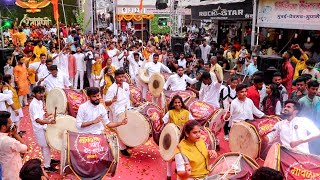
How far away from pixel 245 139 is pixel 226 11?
9538 millimetres

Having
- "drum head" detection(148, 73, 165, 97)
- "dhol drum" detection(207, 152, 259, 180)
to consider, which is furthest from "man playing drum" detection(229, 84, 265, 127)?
"drum head" detection(148, 73, 165, 97)

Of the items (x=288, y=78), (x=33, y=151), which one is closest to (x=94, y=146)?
(x=33, y=151)

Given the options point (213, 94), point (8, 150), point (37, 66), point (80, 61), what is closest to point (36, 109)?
point (8, 150)

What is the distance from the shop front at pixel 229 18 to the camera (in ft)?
43.9

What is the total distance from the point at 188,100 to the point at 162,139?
184cm

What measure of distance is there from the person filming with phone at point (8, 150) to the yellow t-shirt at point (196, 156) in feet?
6.54

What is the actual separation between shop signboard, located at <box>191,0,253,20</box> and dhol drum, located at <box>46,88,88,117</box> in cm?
783

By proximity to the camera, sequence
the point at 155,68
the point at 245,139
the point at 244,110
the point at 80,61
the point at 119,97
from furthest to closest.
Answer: the point at 80,61, the point at 155,68, the point at 119,97, the point at 244,110, the point at 245,139

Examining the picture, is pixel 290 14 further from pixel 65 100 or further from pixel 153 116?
pixel 65 100

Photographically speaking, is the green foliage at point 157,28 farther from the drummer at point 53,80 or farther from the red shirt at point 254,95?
the red shirt at point 254,95

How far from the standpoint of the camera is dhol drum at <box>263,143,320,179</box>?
13.1 ft

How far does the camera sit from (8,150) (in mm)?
4590

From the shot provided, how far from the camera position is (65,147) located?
15.5 ft

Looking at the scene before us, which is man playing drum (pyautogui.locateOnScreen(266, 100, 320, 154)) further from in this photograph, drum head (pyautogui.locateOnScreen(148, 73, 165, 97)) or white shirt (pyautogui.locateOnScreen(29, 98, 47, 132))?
drum head (pyautogui.locateOnScreen(148, 73, 165, 97))
